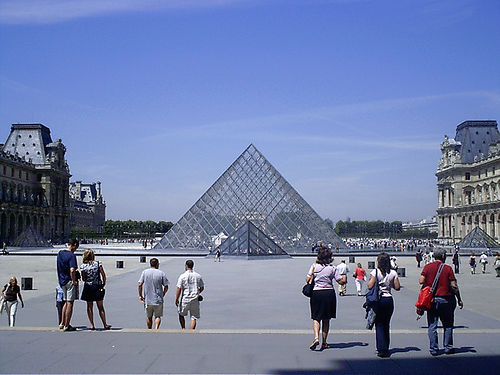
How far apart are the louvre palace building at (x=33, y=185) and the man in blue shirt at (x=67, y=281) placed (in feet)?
180

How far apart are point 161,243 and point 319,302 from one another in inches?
1325

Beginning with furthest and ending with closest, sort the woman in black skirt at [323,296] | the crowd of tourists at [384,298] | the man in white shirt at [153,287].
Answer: the man in white shirt at [153,287], the woman in black skirt at [323,296], the crowd of tourists at [384,298]

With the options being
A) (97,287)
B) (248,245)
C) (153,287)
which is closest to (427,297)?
(153,287)

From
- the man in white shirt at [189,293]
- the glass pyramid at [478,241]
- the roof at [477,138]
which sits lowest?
the glass pyramid at [478,241]

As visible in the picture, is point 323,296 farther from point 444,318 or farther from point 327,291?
point 444,318

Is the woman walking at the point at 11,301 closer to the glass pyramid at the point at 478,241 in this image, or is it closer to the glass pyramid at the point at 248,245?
the glass pyramid at the point at 248,245

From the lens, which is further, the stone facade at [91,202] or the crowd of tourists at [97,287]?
the stone facade at [91,202]

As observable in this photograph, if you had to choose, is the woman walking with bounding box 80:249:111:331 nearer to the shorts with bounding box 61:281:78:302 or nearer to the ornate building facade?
the shorts with bounding box 61:281:78:302

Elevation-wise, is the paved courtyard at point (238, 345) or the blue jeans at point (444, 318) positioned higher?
the blue jeans at point (444, 318)

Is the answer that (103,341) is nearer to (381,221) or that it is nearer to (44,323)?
(44,323)

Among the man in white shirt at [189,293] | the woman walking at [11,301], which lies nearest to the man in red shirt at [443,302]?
the man in white shirt at [189,293]

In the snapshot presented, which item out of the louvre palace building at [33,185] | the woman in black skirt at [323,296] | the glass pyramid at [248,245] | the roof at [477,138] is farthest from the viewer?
the roof at [477,138]

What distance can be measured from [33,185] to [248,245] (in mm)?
50066

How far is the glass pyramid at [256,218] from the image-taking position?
124 feet
